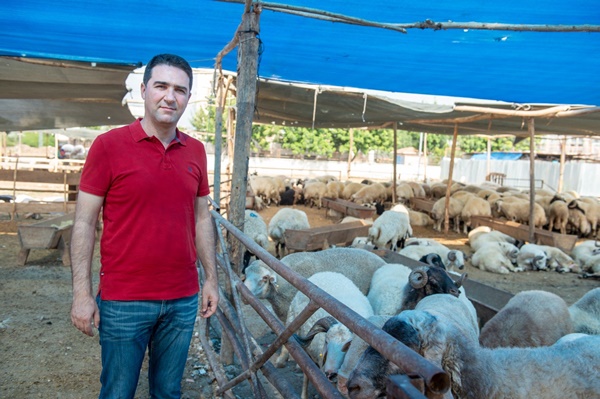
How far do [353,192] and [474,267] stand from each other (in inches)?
384

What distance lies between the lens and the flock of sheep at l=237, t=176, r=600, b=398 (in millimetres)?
2365

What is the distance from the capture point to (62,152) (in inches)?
1109

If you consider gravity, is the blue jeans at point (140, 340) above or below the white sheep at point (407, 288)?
above

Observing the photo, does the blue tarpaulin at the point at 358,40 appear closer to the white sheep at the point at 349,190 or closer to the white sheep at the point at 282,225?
the white sheep at the point at 282,225

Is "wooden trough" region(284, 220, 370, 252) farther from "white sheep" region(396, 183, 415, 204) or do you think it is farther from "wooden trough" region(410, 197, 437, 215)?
"white sheep" region(396, 183, 415, 204)

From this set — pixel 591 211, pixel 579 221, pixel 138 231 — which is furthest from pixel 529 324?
pixel 591 211

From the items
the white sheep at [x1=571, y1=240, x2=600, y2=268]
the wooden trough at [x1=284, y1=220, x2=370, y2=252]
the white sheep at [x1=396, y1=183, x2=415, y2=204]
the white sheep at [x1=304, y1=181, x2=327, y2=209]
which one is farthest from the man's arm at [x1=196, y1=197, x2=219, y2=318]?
the white sheep at [x1=304, y1=181, x2=327, y2=209]

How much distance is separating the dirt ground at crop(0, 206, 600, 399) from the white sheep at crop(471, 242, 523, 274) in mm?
1085

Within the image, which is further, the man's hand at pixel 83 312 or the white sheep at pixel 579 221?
the white sheep at pixel 579 221

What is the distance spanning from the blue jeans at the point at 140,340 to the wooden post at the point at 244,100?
79.8 inches

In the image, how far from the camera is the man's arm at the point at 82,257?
1985mm

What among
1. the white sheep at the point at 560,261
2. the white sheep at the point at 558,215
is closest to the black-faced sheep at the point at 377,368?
the white sheep at the point at 560,261

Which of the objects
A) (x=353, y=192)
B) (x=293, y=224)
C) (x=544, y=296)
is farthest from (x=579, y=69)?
(x=353, y=192)

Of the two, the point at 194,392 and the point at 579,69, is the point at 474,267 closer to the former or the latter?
the point at 579,69
